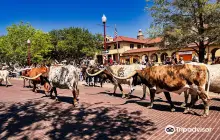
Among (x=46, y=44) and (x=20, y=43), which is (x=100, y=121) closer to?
(x=20, y=43)

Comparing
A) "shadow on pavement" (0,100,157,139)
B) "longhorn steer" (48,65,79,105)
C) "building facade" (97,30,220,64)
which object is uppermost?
"building facade" (97,30,220,64)

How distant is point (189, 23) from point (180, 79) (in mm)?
13136

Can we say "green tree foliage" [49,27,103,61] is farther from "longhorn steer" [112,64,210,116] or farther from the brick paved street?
"longhorn steer" [112,64,210,116]

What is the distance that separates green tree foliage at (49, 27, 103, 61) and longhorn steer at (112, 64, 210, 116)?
46.5 meters

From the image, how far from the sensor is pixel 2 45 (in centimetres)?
4459

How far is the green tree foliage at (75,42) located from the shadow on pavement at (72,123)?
45634 millimetres

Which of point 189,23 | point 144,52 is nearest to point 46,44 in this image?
point 144,52

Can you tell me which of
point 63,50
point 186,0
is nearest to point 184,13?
point 186,0

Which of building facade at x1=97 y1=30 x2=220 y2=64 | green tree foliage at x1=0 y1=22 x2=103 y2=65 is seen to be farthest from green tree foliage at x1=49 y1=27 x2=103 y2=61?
building facade at x1=97 y1=30 x2=220 y2=64

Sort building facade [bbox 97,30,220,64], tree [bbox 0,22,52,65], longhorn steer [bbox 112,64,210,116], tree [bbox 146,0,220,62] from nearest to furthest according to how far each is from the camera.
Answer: longhorn steer [bbox 112,64,210,116] → tree [bbox 146,0,220,62] → building facade [bbox 97,30,220,64] → tree [bbox 0,22,52,65]

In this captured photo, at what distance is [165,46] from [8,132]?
18105 millimetres

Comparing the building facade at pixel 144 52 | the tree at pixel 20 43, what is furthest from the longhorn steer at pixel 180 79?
the tree at pixel 20 43

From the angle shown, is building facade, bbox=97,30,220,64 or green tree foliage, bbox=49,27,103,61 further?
green tree foliage, bbox=49,27,103,61

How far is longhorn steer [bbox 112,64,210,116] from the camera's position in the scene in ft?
25.3
